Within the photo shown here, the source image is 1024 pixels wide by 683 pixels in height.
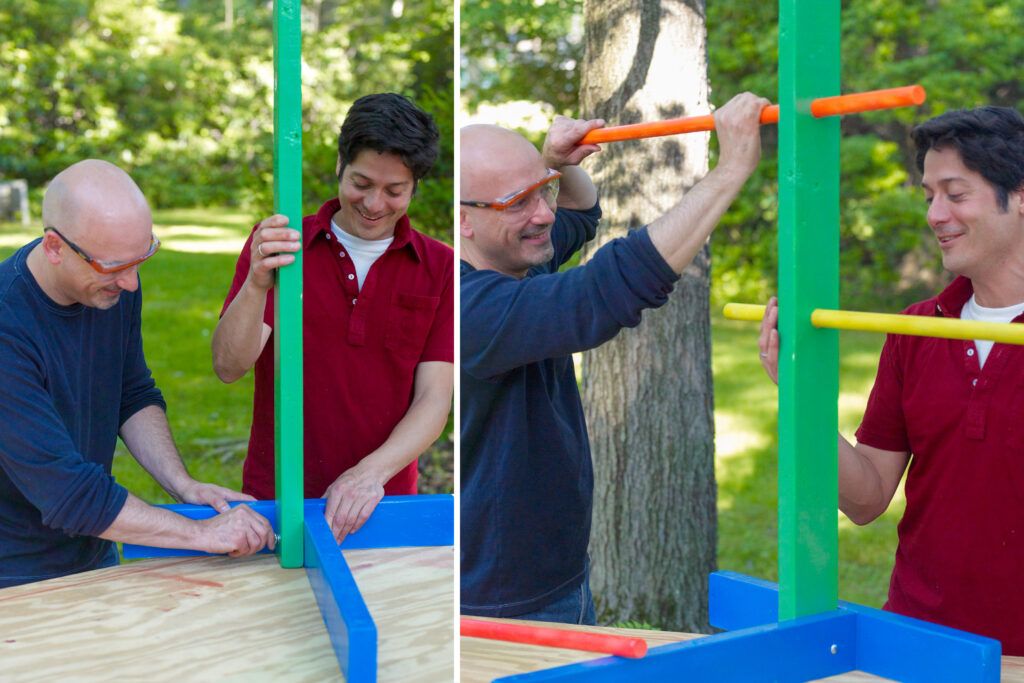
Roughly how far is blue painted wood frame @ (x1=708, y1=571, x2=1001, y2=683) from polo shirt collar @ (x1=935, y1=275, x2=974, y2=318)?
73 centimetres

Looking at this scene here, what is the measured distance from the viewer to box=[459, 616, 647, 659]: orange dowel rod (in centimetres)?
128

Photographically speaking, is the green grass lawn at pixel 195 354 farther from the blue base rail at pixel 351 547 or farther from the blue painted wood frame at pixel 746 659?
the blue painted wood frame at pixel 746 659

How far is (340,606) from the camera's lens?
1.47 metres

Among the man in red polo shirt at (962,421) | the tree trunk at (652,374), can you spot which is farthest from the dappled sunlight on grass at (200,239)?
the man in red polo shirt at (962,421)


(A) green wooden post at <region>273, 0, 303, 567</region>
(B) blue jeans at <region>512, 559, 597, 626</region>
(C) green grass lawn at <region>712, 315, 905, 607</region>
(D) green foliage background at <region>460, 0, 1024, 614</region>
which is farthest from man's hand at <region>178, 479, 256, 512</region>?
(D) green foliage background at <region>460, 0, 1024, 614</region>

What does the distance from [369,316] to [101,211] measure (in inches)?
24.4

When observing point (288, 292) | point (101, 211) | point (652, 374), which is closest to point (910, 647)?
point (288, 292)

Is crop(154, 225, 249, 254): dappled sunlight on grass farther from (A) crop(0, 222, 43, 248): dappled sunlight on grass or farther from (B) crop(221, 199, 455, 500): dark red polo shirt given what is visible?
(B) crop(221, 199, 455, 500): dark red polo shirt

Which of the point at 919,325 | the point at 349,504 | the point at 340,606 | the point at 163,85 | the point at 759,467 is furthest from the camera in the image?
the point at 163,85

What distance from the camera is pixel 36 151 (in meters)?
9.17

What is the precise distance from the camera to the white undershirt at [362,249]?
2.43 meters

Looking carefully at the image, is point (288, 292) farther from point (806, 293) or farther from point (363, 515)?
point (806, 293)

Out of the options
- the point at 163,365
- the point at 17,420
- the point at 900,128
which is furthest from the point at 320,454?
the point at 900,128

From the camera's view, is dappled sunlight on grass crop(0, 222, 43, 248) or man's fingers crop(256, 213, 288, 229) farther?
dappled sunlight on grass crop(0, 222, 43, 248)
